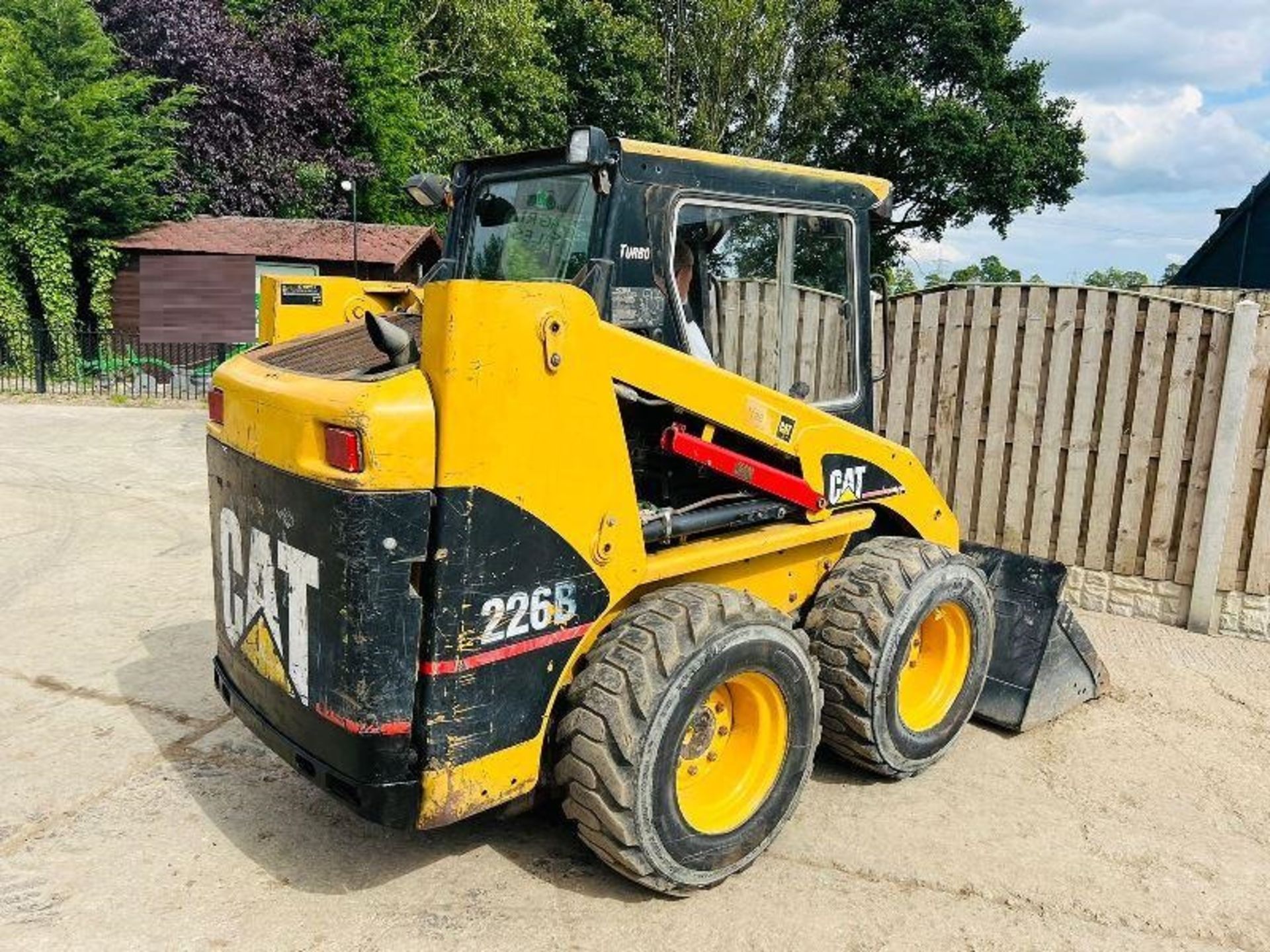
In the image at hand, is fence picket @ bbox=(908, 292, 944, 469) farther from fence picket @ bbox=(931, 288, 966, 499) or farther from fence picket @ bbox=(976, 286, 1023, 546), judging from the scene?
fence picket @ bbox=(976, 286, 1023, 546)

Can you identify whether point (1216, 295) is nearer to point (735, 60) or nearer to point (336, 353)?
point (735, 60)

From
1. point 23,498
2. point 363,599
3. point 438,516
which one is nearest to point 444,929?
point 363,599

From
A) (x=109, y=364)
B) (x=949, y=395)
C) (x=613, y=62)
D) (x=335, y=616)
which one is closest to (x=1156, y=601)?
(x=949, y=395)

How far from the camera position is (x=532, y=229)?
12.0 feet

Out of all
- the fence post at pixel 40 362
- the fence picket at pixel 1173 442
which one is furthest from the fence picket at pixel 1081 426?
the fence post at pixel 40 362

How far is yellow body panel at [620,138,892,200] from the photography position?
329 centimetres

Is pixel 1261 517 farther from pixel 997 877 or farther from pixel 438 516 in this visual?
pixel 438 516

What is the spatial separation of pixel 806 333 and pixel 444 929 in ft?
8.37

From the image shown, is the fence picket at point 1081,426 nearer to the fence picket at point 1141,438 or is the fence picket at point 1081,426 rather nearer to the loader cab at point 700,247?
the fence picket at point 1141,438

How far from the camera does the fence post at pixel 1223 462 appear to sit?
5922 millimetres

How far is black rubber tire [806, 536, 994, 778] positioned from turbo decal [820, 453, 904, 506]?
24 cm

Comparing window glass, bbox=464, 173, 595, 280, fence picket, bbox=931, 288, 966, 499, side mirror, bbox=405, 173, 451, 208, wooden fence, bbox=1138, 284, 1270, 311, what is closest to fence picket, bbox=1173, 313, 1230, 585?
fence picket, bbox=931, 288, 966, 499

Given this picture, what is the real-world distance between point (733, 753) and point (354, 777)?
1.35 metres

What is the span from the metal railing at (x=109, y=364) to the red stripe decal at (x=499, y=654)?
16368 mm
